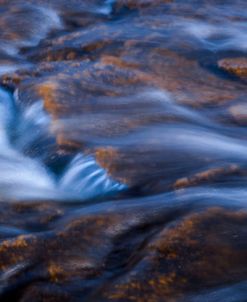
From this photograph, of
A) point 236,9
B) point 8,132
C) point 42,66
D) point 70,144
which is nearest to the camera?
point 70,144

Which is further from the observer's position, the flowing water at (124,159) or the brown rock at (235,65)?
the brown rock at (235,65)

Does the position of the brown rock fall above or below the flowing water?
below

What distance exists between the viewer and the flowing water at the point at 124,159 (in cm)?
338

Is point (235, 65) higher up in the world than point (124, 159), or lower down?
lower down

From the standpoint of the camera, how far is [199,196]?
13.7ft

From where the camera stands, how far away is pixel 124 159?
525 cm

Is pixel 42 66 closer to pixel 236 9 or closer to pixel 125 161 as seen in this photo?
pixel 125 161

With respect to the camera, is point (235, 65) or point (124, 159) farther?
point (235, 65)

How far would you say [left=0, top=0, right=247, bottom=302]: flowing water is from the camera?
3.38 metres

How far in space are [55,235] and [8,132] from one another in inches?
124

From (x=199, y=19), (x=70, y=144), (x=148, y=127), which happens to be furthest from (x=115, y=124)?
(x=199, y=19)

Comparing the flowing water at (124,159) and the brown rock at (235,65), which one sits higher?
the flowing water at (124,159)

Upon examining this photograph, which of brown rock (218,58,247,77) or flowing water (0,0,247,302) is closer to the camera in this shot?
flowing water (0,0,247,302)

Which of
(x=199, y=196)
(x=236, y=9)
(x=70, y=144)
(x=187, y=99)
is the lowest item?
(x=236, y=9)
